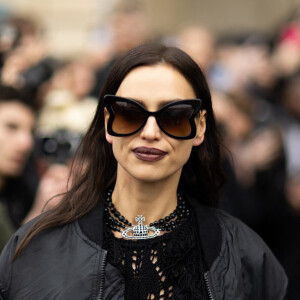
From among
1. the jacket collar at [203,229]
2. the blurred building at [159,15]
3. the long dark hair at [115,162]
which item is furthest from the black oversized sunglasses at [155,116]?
the blurred building at [159,15]

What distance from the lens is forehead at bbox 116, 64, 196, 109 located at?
2.84 m

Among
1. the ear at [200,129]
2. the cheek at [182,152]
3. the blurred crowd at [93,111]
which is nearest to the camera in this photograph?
the cheek at [182,152]

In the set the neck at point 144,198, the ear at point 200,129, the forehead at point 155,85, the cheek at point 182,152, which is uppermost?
the forehead at point 155,85

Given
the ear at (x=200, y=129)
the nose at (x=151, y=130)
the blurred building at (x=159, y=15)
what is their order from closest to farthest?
the nose at (x=151, y=130) → the ear at (x=200, y=129) → the blurred building at (x=159, y=15)

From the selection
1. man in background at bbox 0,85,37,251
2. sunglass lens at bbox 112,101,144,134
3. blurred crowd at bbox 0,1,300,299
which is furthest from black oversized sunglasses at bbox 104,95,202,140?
man in background at bbox 0,85,37,251

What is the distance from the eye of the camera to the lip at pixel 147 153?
9.30 ft

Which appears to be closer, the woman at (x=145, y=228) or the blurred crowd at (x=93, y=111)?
the woman at (x=145, y=228)

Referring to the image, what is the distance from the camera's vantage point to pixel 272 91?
8180 millimetres

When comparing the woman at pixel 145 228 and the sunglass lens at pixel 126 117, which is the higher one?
the sunglass lens at pixel 126 117

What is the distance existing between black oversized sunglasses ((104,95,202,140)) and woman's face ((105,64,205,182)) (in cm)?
3

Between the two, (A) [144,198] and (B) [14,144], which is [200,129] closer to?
(A) [144,198]

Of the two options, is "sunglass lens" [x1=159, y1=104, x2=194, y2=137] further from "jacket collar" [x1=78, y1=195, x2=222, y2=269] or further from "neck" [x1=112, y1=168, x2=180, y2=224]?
"jacket collar" [x1=78, y1=195, x2=222, y2=269]

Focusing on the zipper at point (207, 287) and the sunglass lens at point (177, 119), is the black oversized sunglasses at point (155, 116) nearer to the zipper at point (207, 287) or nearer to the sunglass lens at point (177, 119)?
the sunglass lens at point (177, 119)

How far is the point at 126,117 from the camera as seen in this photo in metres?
2.83
